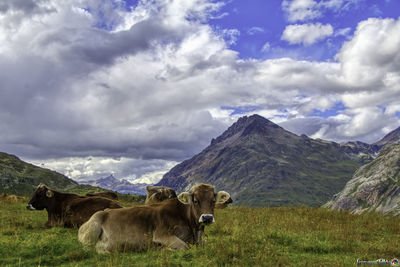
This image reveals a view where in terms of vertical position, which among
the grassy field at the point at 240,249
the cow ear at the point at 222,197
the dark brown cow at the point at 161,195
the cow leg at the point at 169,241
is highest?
the cow ear at the point at 222,197

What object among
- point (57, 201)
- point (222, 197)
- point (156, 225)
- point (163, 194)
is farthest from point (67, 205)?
point (222, 197)

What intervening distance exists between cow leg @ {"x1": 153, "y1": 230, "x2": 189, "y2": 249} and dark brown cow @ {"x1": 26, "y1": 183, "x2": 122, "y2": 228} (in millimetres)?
5644

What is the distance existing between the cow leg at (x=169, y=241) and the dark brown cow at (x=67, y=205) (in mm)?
5644

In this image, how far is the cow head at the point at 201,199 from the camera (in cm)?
1060

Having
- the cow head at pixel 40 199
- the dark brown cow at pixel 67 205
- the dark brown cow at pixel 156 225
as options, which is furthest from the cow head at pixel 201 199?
the cow head at pixel 40 199

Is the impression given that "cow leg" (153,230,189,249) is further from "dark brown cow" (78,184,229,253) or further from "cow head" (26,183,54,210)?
"cow head" (26,183,54,210)

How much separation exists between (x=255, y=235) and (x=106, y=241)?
19.6 feet

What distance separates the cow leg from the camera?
10.3 meters

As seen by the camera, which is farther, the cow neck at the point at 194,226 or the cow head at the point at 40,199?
the cow head at the point at 40,199

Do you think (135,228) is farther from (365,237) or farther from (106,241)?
(365,237)

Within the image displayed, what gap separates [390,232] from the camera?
53.5 ft

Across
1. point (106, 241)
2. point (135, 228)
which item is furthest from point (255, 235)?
point (106, 241)

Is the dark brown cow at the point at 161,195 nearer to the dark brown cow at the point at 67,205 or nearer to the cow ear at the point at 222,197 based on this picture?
the dark brown cow at the point at 67,205

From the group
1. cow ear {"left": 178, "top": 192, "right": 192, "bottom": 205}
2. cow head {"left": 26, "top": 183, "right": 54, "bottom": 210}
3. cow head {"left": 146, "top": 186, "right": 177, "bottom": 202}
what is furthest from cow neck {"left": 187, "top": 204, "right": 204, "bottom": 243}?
cow head {"left": 146, "top": 186, "right": 177, "bottom": 202}
